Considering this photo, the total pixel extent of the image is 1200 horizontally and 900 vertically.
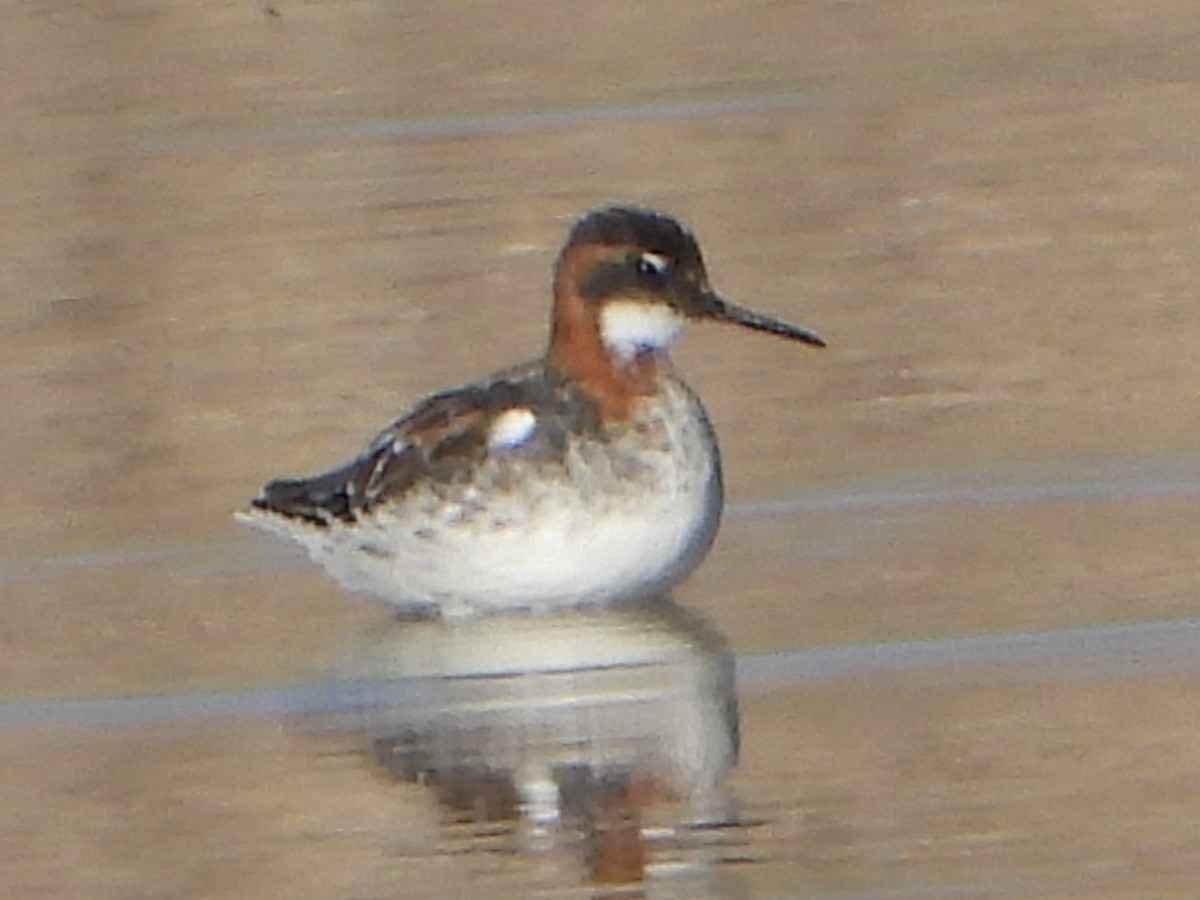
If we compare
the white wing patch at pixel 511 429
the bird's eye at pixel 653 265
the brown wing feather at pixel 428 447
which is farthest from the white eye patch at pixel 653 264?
the white wing patch at pixel 511 429

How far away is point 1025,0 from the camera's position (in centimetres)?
1711

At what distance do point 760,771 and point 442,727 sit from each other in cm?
89

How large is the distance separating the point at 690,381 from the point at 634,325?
6.68 ft

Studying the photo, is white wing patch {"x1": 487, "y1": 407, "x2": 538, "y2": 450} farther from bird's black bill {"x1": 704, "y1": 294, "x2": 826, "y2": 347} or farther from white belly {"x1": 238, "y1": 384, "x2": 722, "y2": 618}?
bird's black bill {"x1": 704, "y1": 294, "x2": 826, "y2": 347}

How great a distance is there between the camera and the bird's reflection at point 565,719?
812cm

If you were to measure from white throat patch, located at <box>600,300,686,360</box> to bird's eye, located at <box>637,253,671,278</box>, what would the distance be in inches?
3.4

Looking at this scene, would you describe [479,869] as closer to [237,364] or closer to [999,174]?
[237,364]

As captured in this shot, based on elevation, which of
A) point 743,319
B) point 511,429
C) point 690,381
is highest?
point 690,381

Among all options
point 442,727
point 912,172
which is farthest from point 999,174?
point 442,727

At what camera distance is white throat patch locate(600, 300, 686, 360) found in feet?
33.2

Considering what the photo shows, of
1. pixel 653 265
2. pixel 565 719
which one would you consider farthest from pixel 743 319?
pixel 565 719

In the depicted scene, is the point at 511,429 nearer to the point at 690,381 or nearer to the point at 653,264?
the point at 653,264

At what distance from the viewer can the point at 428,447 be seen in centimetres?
995

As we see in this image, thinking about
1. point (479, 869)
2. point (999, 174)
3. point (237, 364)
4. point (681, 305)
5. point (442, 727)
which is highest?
point (999, 174)
